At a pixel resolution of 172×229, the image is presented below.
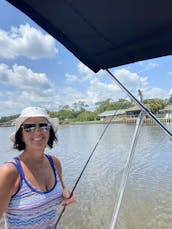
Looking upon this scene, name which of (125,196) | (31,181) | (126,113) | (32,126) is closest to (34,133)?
(32,126)

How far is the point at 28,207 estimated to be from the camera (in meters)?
1.24

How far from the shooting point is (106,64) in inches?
65.9

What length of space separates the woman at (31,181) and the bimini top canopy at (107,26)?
1.61ft

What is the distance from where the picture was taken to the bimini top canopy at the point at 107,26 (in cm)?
124

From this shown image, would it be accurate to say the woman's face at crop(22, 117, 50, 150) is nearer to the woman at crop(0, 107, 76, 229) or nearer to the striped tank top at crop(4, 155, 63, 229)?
the woman at crop(0, 107, 76, 229)

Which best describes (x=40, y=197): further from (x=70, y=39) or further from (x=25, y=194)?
(x=70, y=39)

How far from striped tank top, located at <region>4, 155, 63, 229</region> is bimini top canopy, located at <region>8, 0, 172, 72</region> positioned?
0.79 m

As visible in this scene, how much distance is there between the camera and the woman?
3.98 feet

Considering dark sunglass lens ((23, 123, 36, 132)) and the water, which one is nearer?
dark sunglass lens ((23, 123, 36, 132))

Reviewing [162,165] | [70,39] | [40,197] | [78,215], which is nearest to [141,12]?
[70,39]

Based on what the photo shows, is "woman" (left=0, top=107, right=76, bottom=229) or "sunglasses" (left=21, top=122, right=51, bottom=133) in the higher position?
"sunglasses" (left=21, top=122, right=51, bottom=133)

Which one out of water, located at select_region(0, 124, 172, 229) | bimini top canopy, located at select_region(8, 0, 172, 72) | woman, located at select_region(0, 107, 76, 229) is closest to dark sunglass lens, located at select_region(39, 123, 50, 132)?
woman, located at select_region(0, 107, 76, 229)

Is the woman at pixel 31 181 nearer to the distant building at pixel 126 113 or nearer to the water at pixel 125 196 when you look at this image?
the distant building at pixel 126 113

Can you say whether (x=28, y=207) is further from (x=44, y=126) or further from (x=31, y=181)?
(x=44, y=126)
